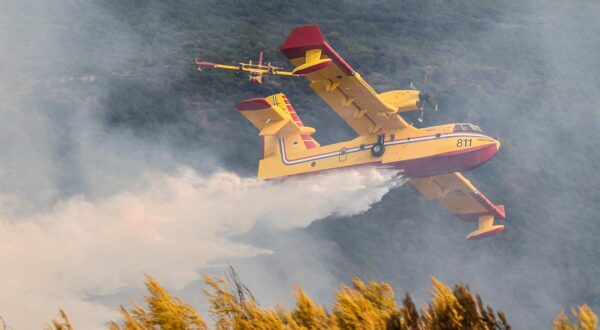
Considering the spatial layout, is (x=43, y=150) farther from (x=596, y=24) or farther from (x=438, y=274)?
(x=596, y=24)

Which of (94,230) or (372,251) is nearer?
(94,230)

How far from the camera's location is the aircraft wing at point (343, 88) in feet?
132

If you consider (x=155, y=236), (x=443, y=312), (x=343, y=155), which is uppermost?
(x=343, y=155)

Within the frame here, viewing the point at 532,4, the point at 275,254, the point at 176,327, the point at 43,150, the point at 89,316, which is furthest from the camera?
the point at 532,4

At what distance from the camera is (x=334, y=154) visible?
44.2 metres

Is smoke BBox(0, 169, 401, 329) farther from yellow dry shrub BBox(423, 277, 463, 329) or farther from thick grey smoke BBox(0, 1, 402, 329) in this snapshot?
yellow dry shrub BBox(423, 277, 463, 329)

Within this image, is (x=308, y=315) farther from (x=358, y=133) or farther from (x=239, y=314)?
(x=358, y=133)

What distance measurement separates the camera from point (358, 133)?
43938 millimetres

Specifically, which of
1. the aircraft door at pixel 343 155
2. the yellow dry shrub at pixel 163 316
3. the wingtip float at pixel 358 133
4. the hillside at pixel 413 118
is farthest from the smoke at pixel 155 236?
the yellow dry shrub at pixel 163 316

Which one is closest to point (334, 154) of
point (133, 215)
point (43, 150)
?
point (133, 215)

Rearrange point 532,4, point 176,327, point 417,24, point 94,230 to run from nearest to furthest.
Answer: point 176,327 → point 94,230 → point 417,24 → point 532,4

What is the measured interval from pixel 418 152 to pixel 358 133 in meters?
2.34

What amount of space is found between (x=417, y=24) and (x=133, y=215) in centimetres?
4572

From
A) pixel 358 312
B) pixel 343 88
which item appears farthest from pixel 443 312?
pixel 343 88
